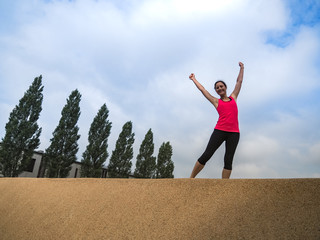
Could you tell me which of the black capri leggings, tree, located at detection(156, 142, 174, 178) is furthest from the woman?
tree, located at detection(156, 142, 174, 178)

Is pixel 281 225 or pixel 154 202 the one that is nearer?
pixel 281 225

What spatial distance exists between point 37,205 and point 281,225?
348cm

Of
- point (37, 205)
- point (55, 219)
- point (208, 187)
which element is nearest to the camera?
point (208, 187)

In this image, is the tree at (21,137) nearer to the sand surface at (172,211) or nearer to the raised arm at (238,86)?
the sand surface at (172,211)

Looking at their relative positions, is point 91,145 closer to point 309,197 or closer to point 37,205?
point 37,205

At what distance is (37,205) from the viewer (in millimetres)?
3625

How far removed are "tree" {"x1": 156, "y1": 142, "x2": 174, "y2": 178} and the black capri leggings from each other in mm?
24325

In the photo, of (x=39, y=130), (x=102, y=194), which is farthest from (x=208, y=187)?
(x=39, y=130)

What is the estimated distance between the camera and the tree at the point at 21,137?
17047mm

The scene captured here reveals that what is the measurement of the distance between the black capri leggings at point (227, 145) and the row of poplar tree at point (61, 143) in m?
17.8

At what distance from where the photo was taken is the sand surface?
197 cm

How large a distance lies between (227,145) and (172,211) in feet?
4.33

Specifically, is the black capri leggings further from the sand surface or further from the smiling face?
the smiling face

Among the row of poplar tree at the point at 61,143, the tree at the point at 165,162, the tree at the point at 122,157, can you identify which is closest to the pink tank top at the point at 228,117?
the row of poplar tree at the point at 61,143
